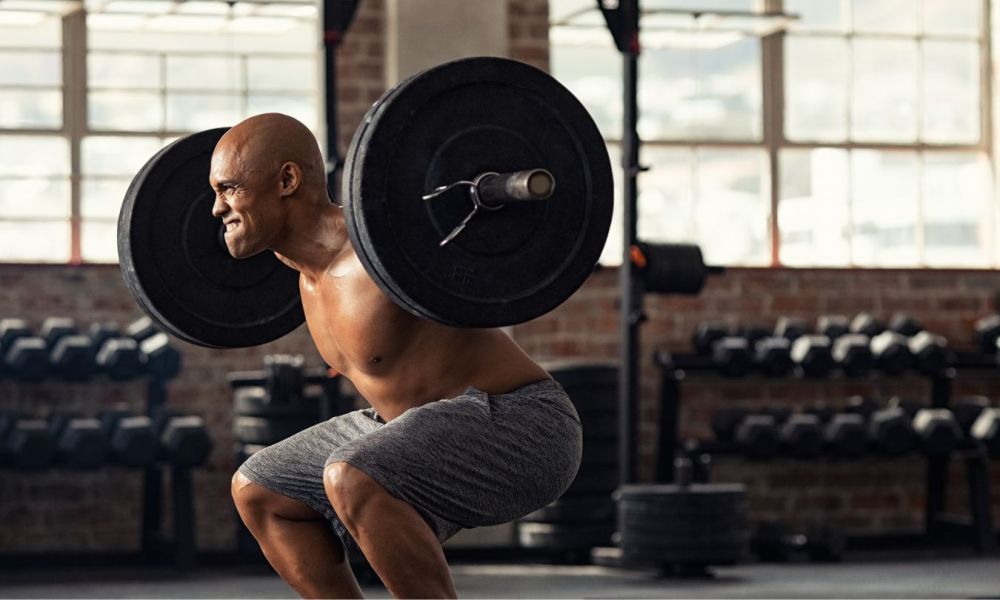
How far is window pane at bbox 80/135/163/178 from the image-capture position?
19.7 feet

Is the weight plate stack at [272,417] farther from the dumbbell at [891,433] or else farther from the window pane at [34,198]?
the dumbbell at [891,433]

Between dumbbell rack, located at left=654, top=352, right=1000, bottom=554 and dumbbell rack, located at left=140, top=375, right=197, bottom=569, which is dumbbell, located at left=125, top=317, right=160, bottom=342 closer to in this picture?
dumbbell rack, located at left=140, top=375, right=197, bottom=569

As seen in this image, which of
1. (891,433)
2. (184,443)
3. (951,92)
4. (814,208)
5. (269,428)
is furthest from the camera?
(951,92)

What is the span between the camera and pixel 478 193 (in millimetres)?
2289

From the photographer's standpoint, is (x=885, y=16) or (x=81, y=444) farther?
(x=885, y=16)

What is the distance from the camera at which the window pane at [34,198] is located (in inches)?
233

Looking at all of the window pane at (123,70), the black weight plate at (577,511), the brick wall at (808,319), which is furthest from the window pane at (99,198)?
the black weight plate at (577,511)

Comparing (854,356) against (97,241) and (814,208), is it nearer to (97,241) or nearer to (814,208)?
(814,208)

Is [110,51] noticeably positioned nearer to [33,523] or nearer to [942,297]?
[33,523]

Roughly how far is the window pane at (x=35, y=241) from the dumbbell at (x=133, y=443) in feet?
2.81

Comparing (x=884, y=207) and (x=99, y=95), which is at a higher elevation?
(x=99, y=95)

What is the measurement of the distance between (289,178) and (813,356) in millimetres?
3930

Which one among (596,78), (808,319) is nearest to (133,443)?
(596,78)

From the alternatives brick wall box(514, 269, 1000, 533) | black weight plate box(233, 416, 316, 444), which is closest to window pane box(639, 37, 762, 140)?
brick wall box(514, 269, 1000, 533)
